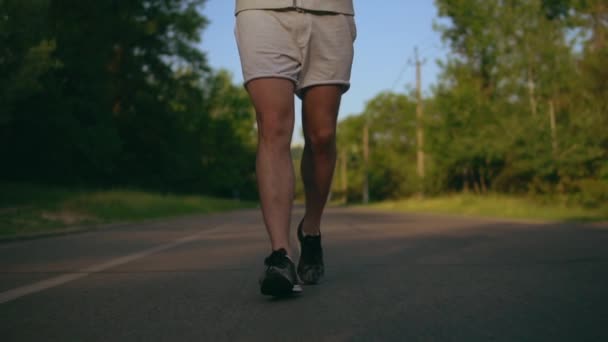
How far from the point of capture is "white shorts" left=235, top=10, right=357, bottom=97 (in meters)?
2.98

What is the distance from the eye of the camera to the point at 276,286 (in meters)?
2.64

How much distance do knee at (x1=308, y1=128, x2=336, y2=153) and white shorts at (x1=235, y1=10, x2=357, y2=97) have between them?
225 mm

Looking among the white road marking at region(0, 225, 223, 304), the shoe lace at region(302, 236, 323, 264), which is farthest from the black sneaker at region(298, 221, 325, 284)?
the white road marking at region(0, 225, 223, 304)

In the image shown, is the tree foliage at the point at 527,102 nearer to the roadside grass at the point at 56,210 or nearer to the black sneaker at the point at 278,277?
the roadside grass at the point at 56,210

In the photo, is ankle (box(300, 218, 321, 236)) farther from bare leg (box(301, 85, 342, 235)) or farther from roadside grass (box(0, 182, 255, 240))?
roadside grass (box(0, 182, 255, 240))

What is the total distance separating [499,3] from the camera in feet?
78.3

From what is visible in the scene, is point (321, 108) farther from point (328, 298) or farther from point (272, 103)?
point (328, 298)

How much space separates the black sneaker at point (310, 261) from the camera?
10.2ft

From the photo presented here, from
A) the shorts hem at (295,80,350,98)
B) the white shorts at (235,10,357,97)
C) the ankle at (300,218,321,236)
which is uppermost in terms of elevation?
the white shorts at (235,10,357,97)

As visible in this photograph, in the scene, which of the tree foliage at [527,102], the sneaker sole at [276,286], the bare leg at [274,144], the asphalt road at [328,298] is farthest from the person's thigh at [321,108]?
the tree foliage at [527,102]

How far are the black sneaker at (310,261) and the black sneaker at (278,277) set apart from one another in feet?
1.27

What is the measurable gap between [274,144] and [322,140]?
399mm

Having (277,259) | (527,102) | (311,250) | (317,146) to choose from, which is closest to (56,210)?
(317,146)

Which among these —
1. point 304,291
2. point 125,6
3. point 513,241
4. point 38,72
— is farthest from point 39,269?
point 125,6
